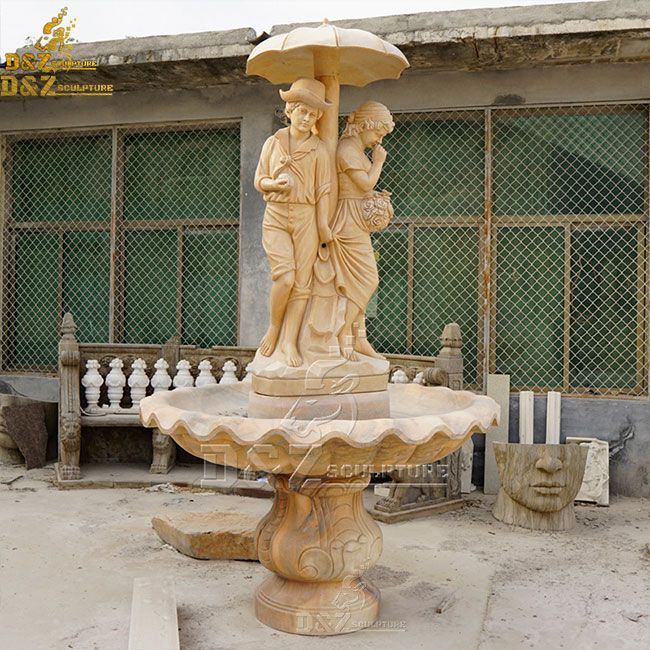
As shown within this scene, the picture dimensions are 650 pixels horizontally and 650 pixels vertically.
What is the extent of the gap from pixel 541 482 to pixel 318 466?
2.97 meters

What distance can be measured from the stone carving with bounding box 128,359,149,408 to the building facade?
599mm

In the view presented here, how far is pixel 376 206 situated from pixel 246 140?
3.89 m

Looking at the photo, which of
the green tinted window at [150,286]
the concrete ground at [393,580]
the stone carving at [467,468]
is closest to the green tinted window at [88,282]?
the green tinted window at [150,286]

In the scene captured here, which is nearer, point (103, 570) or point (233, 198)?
point (103, 570)

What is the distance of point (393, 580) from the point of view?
16.4 feet

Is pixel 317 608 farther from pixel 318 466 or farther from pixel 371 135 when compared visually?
pixel 371 135

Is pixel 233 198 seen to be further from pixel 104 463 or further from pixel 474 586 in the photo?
pixel 474 586

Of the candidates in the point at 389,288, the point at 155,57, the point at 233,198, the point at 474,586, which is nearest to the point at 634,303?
the point at 389,288

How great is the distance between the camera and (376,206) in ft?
14.5

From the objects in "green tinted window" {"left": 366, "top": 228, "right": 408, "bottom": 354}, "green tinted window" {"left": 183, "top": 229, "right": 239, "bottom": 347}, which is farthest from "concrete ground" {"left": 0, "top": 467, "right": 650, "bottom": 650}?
"green tinted window" {"left": 183, "top": 229, "right": 239, "bottom": 347}

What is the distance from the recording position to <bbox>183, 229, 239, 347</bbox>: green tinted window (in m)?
8.13

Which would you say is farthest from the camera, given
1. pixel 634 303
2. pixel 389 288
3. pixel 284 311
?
pixel 389 288

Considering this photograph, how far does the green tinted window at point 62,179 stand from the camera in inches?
334

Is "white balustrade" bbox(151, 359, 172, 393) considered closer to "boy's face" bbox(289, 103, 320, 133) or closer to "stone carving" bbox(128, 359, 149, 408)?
"stone carving" bbox(128, 359, 149, 408)
